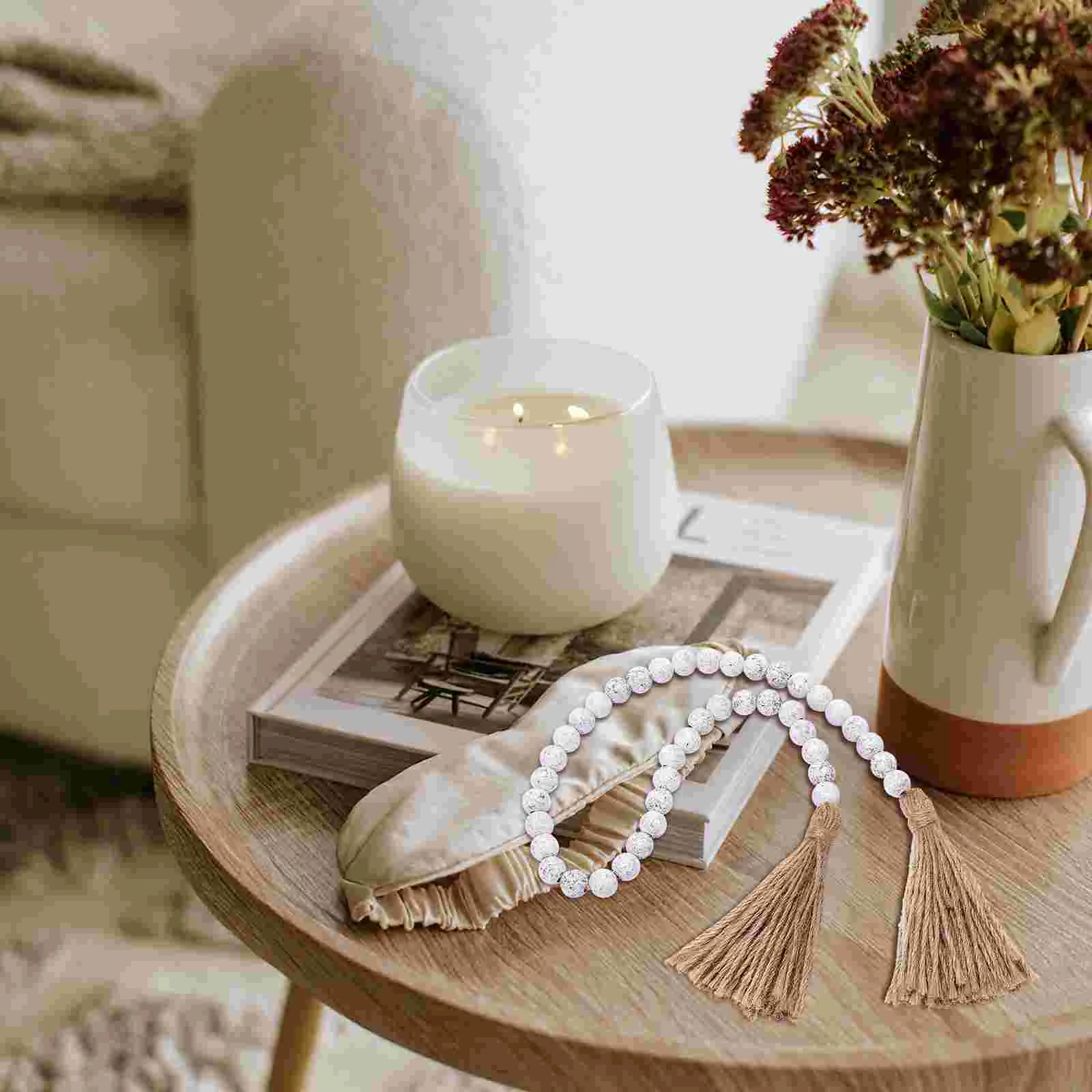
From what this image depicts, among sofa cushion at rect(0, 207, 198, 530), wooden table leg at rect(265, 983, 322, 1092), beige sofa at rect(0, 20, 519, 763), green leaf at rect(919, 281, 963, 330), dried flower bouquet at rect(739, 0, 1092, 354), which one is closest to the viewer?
dried flower bouquet at rect(739, 0, 1092, 354)

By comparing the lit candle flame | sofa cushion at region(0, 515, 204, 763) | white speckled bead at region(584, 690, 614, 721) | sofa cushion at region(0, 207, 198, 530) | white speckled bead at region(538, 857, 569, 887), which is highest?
the lit candle flame

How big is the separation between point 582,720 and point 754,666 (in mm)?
79

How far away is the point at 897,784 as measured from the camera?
0.54 meters

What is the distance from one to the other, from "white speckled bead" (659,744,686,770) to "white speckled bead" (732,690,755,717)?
0.03 m

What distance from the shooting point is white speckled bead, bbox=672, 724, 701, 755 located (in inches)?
20.2

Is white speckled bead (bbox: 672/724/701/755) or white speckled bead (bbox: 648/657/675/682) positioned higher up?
white speckled bead (bbox: 648/657/675/682)

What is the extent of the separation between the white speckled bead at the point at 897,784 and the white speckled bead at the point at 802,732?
0.12ft

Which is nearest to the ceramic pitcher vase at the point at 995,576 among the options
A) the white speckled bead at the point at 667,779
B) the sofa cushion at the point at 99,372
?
the white speckled bead at the point at 667,779

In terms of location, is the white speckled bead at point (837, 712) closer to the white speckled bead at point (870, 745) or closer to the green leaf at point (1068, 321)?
the white speckled bead at point (870, 745)

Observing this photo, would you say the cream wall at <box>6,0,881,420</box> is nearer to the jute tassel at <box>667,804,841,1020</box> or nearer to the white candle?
the white candle

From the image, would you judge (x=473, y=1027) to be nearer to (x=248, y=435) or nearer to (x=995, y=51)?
(x=995, y=51)

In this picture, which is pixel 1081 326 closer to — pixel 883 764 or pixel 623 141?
pixel 883 764

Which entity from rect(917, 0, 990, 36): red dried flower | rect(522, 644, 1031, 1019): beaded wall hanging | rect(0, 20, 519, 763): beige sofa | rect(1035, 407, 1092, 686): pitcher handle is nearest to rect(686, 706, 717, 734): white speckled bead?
rect(522, 644, 1031, 1019): beaded wall hanging

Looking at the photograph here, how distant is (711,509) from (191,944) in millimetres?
542
